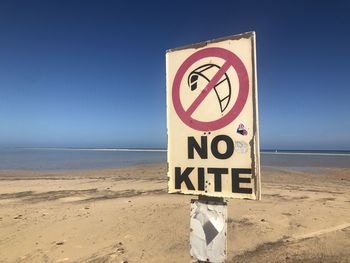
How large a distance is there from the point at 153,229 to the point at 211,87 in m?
5.11

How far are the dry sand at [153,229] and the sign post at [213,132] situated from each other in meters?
3.44

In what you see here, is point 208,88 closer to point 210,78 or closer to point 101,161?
point 210,78

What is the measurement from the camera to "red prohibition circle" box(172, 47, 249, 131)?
2.02 m

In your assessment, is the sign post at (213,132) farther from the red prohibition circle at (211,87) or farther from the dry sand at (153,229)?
the dry sand at (153,229)

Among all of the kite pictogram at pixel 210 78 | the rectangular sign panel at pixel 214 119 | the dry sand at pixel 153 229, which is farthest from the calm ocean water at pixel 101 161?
the kite pictogram at pixel 210 78

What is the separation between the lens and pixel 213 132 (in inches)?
82.7

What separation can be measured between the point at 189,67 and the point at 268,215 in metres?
6.34

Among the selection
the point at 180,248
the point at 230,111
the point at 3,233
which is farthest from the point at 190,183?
the point at 3,233

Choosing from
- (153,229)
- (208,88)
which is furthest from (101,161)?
(208,88)

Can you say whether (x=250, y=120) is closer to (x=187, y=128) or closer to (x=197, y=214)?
(x=187, y=128)

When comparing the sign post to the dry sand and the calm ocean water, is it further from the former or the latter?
the calm ocean water

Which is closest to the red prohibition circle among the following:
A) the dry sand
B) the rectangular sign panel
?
the rectangular sign panel

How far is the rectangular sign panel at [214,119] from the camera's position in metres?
2.01

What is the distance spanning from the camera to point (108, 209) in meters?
8.60
